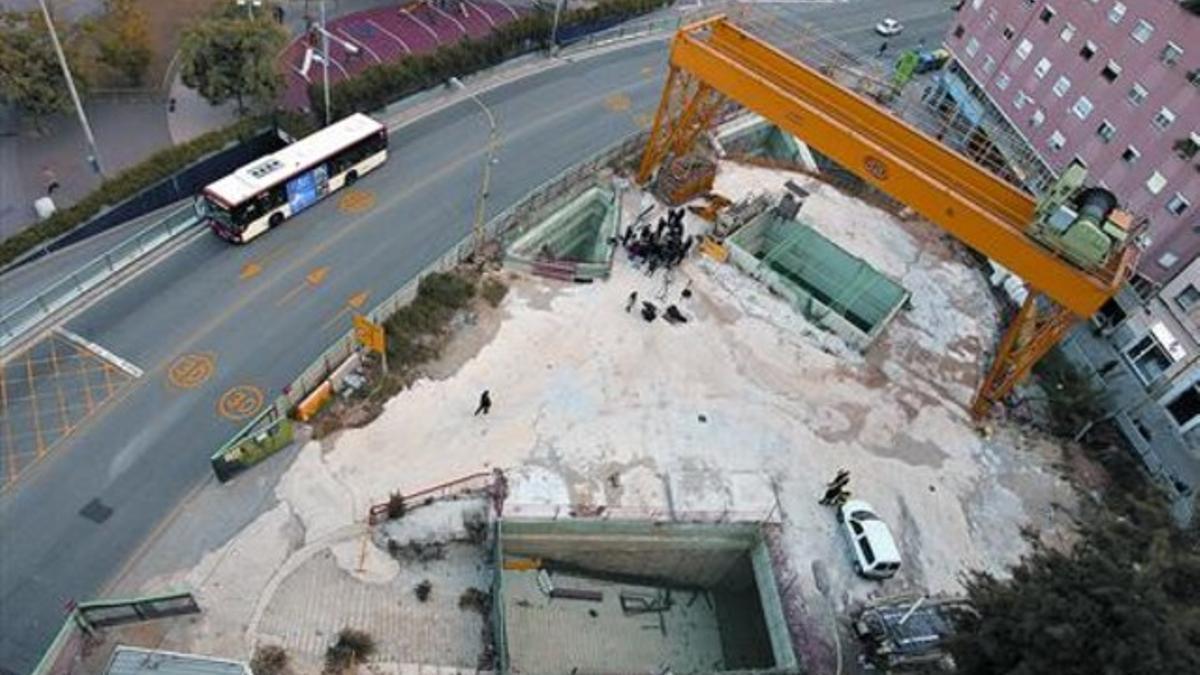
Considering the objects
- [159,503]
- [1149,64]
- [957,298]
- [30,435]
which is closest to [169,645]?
[159,503]

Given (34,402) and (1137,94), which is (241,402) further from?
(1137,94)

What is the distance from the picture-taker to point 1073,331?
44625 mm

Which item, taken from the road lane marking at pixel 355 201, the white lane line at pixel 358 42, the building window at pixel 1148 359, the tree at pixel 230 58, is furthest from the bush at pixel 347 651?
the building window at pixel 1148 359

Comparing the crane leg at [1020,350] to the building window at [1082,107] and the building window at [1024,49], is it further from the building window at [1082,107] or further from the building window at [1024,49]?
the building window at [1024,49]

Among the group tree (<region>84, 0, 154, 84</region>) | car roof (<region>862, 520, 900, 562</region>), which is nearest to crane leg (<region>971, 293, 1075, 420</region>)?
car roof (<region>862, 520, 900, 562</region>)

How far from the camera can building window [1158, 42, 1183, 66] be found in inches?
1659

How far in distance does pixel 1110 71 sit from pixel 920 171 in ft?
66.9

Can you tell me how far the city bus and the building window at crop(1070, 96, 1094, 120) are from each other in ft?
133

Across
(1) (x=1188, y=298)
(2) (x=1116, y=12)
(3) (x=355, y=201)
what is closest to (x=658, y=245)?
(3) (x=355, y=201)

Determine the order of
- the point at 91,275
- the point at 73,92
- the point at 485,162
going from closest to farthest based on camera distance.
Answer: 1. the point at 91,275
2. the point at 73,92
3. the point at 485,162

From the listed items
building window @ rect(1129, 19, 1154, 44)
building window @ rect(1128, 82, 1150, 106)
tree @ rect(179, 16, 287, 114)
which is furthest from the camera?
building window @ rect(1128, 82, 1150, 106)

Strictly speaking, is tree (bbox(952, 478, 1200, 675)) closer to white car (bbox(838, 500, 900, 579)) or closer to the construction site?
the construction site

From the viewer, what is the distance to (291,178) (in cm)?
3891

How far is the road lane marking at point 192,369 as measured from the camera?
3256 centimetres
